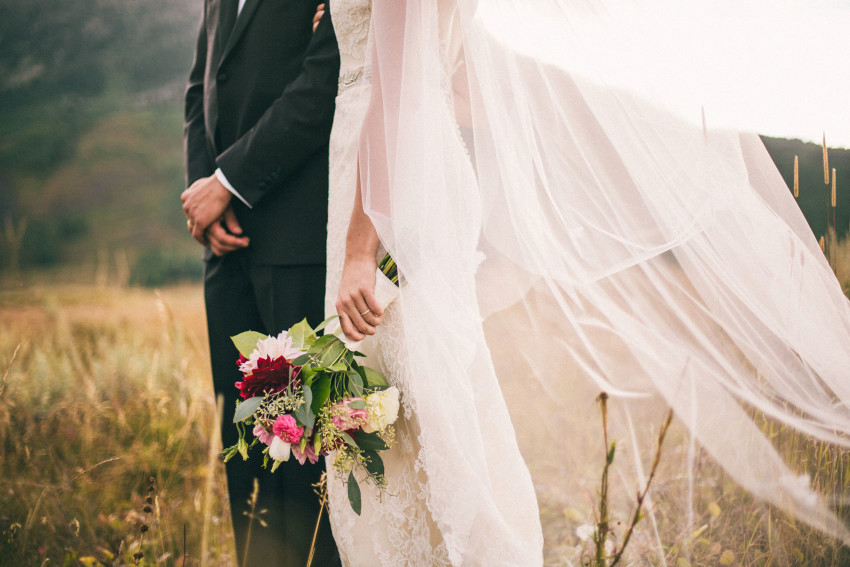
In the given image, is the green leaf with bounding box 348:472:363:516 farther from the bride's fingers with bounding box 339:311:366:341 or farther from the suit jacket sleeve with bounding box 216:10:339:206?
the suit jacket sleeve with bounding box 216:10:339:206

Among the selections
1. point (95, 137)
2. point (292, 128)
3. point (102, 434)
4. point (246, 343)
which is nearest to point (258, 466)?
point (246, 343)

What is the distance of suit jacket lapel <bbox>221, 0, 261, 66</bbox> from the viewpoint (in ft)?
4.30

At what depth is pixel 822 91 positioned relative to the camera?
100 centimetres

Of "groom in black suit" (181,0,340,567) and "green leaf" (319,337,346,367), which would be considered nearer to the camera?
"green leaf" (319,337,346,367)

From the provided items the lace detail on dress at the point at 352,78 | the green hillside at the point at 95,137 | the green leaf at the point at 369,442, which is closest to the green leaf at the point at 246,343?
the green leaf at the point at 369,442

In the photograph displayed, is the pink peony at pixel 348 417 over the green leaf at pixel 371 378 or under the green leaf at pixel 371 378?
under

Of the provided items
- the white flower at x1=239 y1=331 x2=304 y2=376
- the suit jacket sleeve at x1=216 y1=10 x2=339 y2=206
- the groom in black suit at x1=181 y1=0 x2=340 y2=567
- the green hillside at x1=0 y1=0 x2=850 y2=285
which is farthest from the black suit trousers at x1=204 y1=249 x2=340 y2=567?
the green hillside at x1=0 y1=0 x2=850 y2=285

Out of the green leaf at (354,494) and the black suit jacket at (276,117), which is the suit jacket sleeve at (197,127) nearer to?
the black suit jacket at (276,117)

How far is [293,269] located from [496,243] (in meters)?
Result: 0.59

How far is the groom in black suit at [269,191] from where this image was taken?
49.7 inches

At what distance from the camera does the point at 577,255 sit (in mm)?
958

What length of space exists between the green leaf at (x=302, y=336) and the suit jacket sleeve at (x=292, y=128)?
43 cm

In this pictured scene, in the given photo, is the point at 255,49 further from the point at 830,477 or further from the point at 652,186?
the point at 830,477

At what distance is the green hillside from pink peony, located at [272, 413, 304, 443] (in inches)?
104
